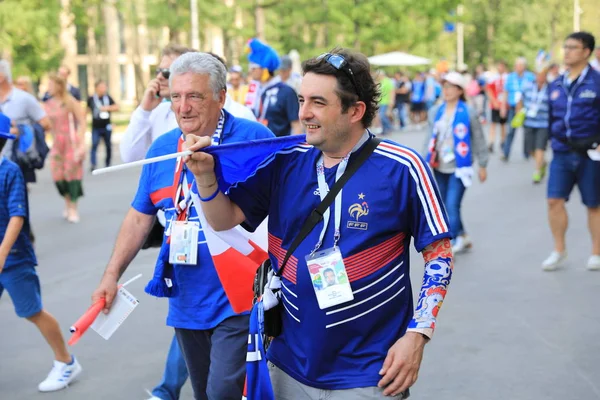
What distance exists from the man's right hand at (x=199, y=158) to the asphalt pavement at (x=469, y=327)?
2821mm

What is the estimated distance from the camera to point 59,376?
19.6 ft

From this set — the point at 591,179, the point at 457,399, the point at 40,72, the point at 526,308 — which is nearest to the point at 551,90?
the point at 591,179

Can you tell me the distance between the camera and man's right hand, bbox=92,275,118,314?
4.02 metres

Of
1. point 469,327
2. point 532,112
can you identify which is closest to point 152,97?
point 469,327

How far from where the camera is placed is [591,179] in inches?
336

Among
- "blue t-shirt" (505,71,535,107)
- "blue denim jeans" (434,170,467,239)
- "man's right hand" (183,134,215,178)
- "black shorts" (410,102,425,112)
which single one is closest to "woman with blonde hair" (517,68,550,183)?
"blue t-shirt" (505,71,535,107)

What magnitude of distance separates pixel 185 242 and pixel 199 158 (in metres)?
0.93

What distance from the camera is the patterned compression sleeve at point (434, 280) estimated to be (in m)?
3.10

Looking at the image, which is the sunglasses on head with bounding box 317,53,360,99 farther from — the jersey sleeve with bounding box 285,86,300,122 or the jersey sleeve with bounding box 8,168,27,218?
the jersey sleeve with bounding box 285,86,300,122

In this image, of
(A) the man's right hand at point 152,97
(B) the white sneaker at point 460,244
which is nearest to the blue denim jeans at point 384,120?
(B) the white sneaker at point 460,244

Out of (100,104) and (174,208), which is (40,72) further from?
(174,208)

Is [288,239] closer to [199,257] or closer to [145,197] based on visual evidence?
[199,257]

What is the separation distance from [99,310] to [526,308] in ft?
14.8

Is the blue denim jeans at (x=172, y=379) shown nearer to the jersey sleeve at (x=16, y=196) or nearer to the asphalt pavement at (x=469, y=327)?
the asphalt pavement at (x=469, y=327)
